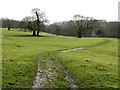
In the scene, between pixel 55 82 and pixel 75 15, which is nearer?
pixel 55 82

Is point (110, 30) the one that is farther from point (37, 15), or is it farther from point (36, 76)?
point (36, 76)

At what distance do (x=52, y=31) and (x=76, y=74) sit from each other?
5414 inches

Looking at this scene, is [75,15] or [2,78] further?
[75,15]

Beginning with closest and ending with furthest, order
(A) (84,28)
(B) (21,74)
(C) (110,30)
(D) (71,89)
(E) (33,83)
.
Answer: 1. (D) (71,89)
2. (E) (33,83)
3. (B) (21,74)
4. (A) (84,28)
5. (C) (110,30)

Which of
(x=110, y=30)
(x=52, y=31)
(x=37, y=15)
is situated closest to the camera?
(x=37, y=15)

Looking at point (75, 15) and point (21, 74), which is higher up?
point (75, 15)

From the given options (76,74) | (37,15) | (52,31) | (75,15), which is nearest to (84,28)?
(75,15)

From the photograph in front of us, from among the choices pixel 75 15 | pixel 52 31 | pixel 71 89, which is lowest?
pixel 71 89

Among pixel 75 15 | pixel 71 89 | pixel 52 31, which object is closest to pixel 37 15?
pixel 75 15

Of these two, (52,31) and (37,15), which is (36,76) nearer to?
(37,15)

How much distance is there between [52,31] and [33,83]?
140416 millimetres

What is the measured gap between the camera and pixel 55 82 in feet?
46.6

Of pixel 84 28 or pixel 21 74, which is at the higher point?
pixel 84 28

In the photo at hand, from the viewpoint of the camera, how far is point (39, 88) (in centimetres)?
1276
